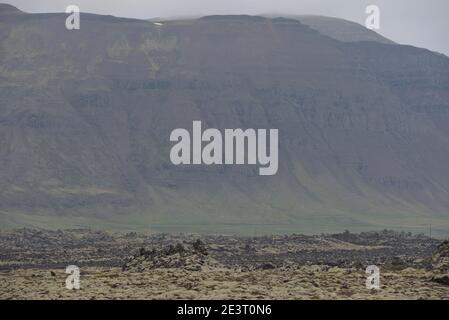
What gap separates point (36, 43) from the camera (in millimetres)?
198000

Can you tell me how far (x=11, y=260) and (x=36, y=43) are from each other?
131 meters

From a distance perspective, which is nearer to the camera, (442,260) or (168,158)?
(442,260)

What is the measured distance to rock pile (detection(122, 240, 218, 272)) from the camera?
121 feet

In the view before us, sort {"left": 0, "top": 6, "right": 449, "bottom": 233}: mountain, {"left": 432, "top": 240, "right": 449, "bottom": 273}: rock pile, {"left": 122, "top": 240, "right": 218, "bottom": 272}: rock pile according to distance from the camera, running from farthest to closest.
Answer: {"left": 0, "top": 6, "right": 449, "bottom": 233}: mountain
{"left": 122, "top": 240, "right": 218, "bottom": 272}: rock pile
{"left": 432, "top": 240, "right": 449, "bottom": 273}: rock pile

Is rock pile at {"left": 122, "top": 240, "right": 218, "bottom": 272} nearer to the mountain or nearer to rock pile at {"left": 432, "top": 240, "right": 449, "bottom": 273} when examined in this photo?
rock pile at {"left": 432, "top": 240, "right": 449, "bottom": 273}

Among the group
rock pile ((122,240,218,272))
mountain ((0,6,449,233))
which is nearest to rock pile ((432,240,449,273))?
rock pile ((122,240,218,272))

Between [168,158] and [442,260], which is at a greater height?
[168,158]

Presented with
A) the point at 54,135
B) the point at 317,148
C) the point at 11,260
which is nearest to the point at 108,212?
the point at 54,135

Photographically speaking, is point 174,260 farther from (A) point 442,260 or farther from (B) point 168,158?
(B) point 168,158

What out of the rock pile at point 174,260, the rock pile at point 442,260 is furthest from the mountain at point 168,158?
the rock pile at point 442,260

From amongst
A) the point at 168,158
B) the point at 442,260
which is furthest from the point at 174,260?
the point at 168,158

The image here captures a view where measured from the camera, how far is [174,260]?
1480 inches

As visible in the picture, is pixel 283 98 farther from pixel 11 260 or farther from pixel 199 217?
pixel 11 260

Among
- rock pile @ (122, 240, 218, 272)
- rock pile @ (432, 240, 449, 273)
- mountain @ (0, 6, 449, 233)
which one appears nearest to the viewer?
rock pile @ (432, 240, 449, 273)
